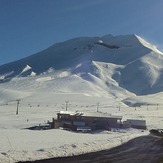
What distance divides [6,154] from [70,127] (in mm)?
53052

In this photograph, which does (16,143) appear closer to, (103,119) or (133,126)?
(103,119)

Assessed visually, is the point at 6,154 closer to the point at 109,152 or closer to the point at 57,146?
the point at 57,146

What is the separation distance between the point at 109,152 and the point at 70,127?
47.0 m

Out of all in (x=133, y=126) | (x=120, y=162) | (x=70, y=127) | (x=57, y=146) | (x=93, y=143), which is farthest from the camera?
(x=133, y=126)

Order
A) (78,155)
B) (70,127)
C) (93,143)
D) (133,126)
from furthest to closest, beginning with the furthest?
(133,126), (70,127), (93,143), (78,155)

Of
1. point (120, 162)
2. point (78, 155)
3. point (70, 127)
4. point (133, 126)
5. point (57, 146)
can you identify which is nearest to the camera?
point (120, 162)

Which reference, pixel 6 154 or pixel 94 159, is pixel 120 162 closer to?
pixel 94 159

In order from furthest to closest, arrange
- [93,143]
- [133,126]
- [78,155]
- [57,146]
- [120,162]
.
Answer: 1. [133,126]
2. [93,143]
3. [57,146]
4. [78,155]
5. [120,162]

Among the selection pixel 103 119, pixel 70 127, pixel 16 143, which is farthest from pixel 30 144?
pixel 103 119

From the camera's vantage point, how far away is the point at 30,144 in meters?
43.3

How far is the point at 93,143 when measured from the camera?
151ft

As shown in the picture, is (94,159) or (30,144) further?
(30,144)

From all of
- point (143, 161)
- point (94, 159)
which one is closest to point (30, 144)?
point (94, 159)

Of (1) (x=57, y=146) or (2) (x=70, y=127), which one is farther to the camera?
(2) (x=70, y=127)
